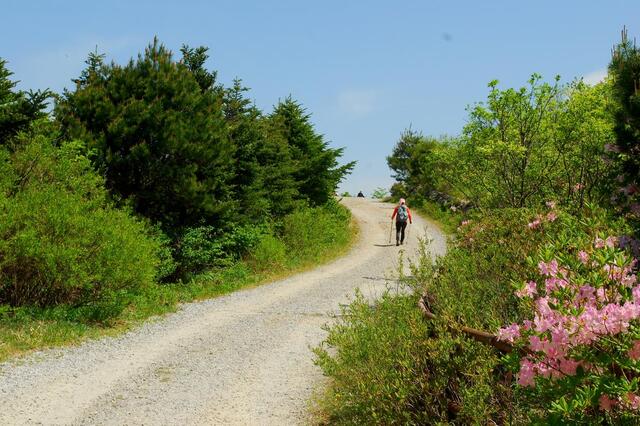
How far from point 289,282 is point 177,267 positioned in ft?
10.8

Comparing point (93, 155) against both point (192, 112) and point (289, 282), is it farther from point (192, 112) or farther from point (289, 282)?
point (289, 282)

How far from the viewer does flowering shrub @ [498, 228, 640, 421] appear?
2.64 meters

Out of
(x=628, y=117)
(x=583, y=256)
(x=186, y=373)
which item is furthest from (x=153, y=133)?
(x=583, y=256)

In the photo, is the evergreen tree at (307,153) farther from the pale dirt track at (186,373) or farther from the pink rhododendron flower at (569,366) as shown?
the pink rhododendron flower at (569,366)

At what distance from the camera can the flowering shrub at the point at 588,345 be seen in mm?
2641

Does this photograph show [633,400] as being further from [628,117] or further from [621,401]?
[628,117]

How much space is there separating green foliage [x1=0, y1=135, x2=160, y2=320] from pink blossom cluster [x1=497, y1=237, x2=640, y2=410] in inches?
352

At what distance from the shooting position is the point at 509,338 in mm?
3172

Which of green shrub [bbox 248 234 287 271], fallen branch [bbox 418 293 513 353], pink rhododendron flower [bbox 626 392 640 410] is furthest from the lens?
green shrub [bbox 248 234 287 271]

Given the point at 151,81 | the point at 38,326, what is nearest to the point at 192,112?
the point at 151,81

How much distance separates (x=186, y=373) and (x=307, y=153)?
20.0 metres

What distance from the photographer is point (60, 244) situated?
33.3 feet

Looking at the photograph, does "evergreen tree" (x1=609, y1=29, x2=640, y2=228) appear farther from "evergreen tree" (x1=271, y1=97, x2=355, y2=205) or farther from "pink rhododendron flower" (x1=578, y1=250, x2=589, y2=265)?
"evergreen tree" (x1=271, y1=97, x2=355, y2=205)

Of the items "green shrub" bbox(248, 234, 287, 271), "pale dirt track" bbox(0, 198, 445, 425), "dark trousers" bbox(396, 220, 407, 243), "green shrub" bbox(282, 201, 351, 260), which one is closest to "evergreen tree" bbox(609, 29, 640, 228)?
"pale dirt track" bbox(0, 198, 445, 425)
